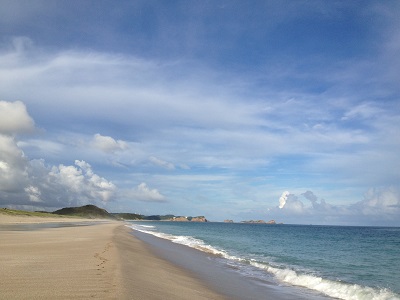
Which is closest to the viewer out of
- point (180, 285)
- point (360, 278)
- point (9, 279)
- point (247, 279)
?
point (9, 279)

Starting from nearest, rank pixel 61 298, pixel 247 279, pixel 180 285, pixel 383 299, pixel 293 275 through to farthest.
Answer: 1. pixel 61 298
2. pixel 180 285
3. pixel 383 299
4. pixel 247 279
5. pixel 293 275

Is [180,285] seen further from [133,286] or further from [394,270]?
[394,270]

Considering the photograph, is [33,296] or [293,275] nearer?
[33,296]

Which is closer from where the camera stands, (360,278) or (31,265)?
Result: (31,265)

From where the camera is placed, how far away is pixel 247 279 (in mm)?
18156

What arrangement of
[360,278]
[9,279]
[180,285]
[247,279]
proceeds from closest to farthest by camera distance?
[9,279], [180,285], [247,279], [360,278]

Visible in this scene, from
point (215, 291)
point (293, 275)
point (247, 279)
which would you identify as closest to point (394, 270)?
point (293, 275)

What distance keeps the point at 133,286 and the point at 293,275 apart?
42.3ft

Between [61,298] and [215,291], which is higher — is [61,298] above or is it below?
→ above

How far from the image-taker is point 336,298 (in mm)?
15477

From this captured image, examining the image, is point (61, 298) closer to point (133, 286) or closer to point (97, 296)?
point (97, 296)

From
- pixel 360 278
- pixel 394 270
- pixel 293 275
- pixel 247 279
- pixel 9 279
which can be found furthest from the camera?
pixel 394 270

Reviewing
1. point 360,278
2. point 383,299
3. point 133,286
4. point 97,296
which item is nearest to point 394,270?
point 360,278

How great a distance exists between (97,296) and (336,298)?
1198 cm
